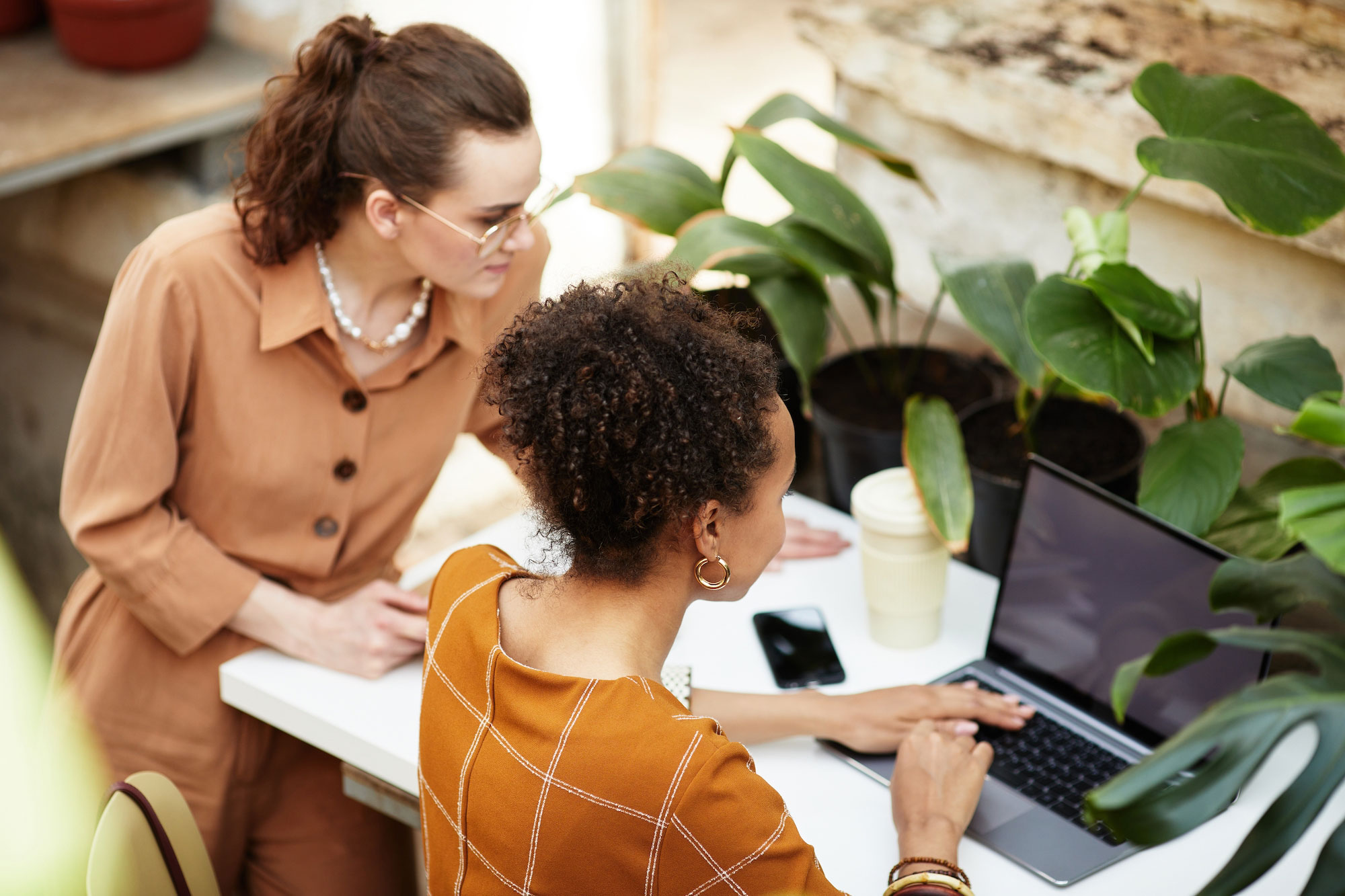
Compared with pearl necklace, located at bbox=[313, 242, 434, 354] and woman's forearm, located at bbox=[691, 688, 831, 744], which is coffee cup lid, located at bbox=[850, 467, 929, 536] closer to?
woman's forearm, located at bbox=[691, 688, 831, 744]

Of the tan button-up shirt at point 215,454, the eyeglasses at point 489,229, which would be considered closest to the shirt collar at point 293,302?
Result: the tan button-up shirt at point 215,454

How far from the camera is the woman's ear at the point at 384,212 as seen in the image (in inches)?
57.5

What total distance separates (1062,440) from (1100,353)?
43cm

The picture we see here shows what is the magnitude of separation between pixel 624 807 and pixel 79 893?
2.43 feet

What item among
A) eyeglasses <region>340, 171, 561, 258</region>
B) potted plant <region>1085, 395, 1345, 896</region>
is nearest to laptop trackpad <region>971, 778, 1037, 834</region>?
potted plant <region>1085, 395, 1345, 896</region>

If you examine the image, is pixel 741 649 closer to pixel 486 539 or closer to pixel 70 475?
pixel 486 539

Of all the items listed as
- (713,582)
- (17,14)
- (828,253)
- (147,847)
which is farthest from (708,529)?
(17,14)

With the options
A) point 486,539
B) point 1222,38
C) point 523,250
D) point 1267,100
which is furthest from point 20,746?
point 1222,38

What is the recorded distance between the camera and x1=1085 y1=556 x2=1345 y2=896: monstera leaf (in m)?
0.76

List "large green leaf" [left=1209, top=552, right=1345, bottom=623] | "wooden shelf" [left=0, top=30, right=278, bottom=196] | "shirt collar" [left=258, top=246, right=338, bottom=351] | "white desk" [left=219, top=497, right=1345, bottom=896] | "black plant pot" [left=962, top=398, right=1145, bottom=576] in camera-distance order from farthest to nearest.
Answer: "wooden shelf" [left=0, top=30, right=278, bottom=196] → "black plant pot" [left=962, top=398, right=1145, bottom=576] → "shirt collar" [left=258, top=246, right=338, bottom=351] → "white desk" [left=219, top=497, right=1345, bottom=896] → "large green leaf" [left=1209, top=552, right=1345, bottom=623]

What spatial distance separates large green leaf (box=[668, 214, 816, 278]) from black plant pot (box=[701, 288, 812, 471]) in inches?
3.9

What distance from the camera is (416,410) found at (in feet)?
5.44

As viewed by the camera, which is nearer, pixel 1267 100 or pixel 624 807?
pixel 624 807

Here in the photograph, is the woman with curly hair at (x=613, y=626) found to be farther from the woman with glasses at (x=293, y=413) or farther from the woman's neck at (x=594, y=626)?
the woman with glasses at (x=293, y=413)
